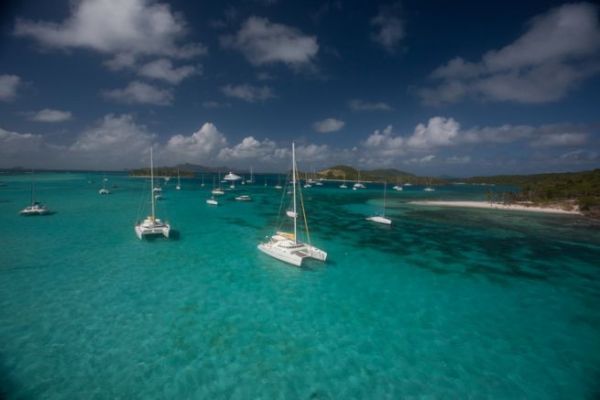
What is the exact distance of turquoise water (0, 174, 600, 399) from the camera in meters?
15.3

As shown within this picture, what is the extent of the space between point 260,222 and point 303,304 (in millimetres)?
39194

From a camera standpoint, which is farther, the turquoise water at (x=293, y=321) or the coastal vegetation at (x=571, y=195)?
the coastal vegetation at (x=571, y=195)

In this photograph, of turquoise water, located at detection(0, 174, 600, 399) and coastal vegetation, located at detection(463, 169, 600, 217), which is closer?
turquoise water, located at detection(0, 174, 600, 399)

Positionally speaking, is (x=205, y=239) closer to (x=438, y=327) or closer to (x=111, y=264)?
(x=111, y=264)

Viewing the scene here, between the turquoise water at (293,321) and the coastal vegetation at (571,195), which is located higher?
the coastal vegetation at (571,195)

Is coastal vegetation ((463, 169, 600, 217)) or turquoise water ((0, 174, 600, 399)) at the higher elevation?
coastal vegetation ((463, 169, 600, 217))

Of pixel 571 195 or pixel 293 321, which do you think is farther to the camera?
pixel 571 195

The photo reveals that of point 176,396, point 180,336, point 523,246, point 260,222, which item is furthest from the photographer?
point 260,222

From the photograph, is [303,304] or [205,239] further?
[205,239]

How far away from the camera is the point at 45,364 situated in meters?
15.9

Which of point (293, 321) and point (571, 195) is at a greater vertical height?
point (571, 195)

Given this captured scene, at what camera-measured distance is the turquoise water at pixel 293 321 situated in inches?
601

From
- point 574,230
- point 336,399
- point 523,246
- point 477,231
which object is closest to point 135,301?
point 336,399

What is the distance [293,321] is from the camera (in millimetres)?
21844
